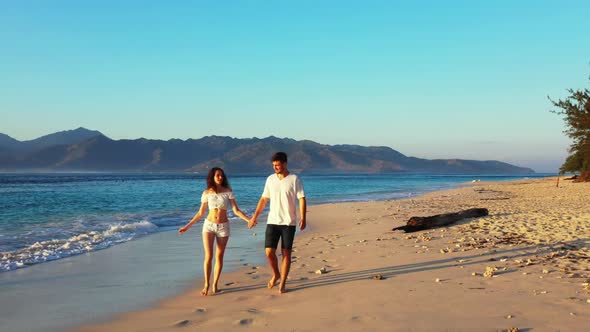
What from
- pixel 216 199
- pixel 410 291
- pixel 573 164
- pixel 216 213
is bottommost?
pixel 410 291

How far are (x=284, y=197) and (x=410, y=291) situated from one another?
7.62 feet

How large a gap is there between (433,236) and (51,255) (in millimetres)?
9740

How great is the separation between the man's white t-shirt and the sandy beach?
1125 millimetres

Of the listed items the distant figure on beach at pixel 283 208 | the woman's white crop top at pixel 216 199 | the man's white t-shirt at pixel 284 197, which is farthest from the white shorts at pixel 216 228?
the man's white t-shirt at pixel 284 197

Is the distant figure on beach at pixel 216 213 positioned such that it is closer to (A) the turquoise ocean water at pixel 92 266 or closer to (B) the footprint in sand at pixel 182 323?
(A) the turquoise ocean water at pixel 92 266

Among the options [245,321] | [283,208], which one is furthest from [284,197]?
[245,321]

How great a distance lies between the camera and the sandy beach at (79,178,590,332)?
5.09 m

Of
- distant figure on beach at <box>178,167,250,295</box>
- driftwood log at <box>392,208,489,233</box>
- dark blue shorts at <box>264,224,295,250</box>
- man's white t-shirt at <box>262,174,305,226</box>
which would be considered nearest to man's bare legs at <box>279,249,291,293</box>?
dark blue shorts at <box>264,224,295,250</box>

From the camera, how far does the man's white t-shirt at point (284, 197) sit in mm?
6727

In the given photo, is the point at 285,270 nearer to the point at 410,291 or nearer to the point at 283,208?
the point at 283,208

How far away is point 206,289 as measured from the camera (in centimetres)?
671

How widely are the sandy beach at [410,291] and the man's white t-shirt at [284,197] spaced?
3.69 feet

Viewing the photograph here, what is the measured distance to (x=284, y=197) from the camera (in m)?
6.74

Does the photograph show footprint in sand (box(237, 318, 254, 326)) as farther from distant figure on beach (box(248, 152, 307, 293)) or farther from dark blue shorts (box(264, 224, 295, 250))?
dark blue shorts (box(264, 224, 295, 250))
